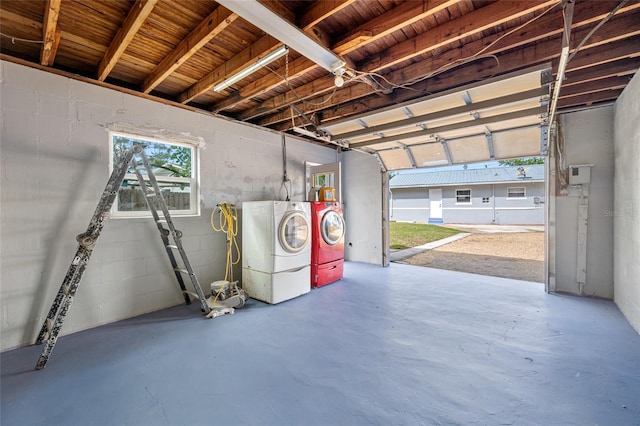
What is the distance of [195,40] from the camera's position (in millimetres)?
2307

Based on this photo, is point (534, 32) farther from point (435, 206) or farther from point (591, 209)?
point (435, 206)

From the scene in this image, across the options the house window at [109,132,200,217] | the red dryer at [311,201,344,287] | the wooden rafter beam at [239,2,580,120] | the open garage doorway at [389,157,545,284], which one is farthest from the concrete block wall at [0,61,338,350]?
the open garage doorway at [389,157,545,284]

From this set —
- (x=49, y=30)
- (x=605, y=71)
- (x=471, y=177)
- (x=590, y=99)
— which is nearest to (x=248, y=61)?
(x=49, y=30)

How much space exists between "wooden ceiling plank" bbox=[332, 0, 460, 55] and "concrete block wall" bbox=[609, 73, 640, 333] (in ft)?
8.30

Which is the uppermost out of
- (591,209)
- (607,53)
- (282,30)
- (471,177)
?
(471,177)

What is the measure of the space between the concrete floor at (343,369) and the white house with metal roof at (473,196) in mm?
13612

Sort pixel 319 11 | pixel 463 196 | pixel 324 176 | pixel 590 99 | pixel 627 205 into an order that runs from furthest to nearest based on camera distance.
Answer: pixel 463 196 → pixel 324 176 → pixel 590 99 → pixel 627 205 → pixel 319 11

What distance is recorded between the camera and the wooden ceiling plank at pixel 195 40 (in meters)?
2.04

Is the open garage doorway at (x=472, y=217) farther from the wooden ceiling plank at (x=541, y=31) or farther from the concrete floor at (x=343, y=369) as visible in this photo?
the wooden ceiling plank at (x=541, y=31)

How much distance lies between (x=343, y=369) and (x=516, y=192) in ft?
55.6

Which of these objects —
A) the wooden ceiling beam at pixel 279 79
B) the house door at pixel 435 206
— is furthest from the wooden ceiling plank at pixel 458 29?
the house door at pixel 435 206

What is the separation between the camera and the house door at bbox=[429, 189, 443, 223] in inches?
656

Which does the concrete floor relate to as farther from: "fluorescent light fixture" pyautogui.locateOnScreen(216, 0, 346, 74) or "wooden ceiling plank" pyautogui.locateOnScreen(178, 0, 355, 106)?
"wooden ceiling plank" pyautogui.locateOnScreen(178, 0, 355, 106)

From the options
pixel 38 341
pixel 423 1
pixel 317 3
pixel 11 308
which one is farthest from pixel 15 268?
pixel 423 1
